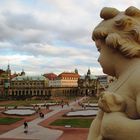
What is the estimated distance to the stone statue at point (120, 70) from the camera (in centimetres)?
196

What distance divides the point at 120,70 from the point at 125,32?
0.88 feet

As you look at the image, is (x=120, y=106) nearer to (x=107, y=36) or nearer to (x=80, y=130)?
(x=107, y=36)

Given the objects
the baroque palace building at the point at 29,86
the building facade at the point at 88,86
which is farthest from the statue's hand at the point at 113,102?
the building facade at the point at 88,86

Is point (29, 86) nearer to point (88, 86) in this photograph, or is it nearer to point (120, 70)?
point (88, 86)

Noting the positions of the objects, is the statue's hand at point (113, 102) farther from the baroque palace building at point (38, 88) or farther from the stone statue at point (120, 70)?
the baroque palace building at point (38, 88)

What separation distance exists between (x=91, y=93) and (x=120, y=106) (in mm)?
116472

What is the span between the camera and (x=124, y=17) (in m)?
2.18

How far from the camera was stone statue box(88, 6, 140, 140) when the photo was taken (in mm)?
1955

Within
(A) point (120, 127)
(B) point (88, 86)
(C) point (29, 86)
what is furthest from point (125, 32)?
(C) point (29, 86)

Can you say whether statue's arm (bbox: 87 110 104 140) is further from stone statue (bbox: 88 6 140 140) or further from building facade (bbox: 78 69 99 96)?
building facade (bbox: 78 69 99 96)

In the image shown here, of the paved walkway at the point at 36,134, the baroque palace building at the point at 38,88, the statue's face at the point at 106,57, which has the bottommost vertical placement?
the paved walkway at the point at 36,134

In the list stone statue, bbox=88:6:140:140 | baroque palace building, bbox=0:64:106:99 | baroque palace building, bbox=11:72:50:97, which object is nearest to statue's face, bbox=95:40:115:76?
stone statue, bbox=88:6:140:140

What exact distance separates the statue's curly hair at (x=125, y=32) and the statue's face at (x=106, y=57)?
0.08 meters

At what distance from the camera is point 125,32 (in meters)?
2.17
